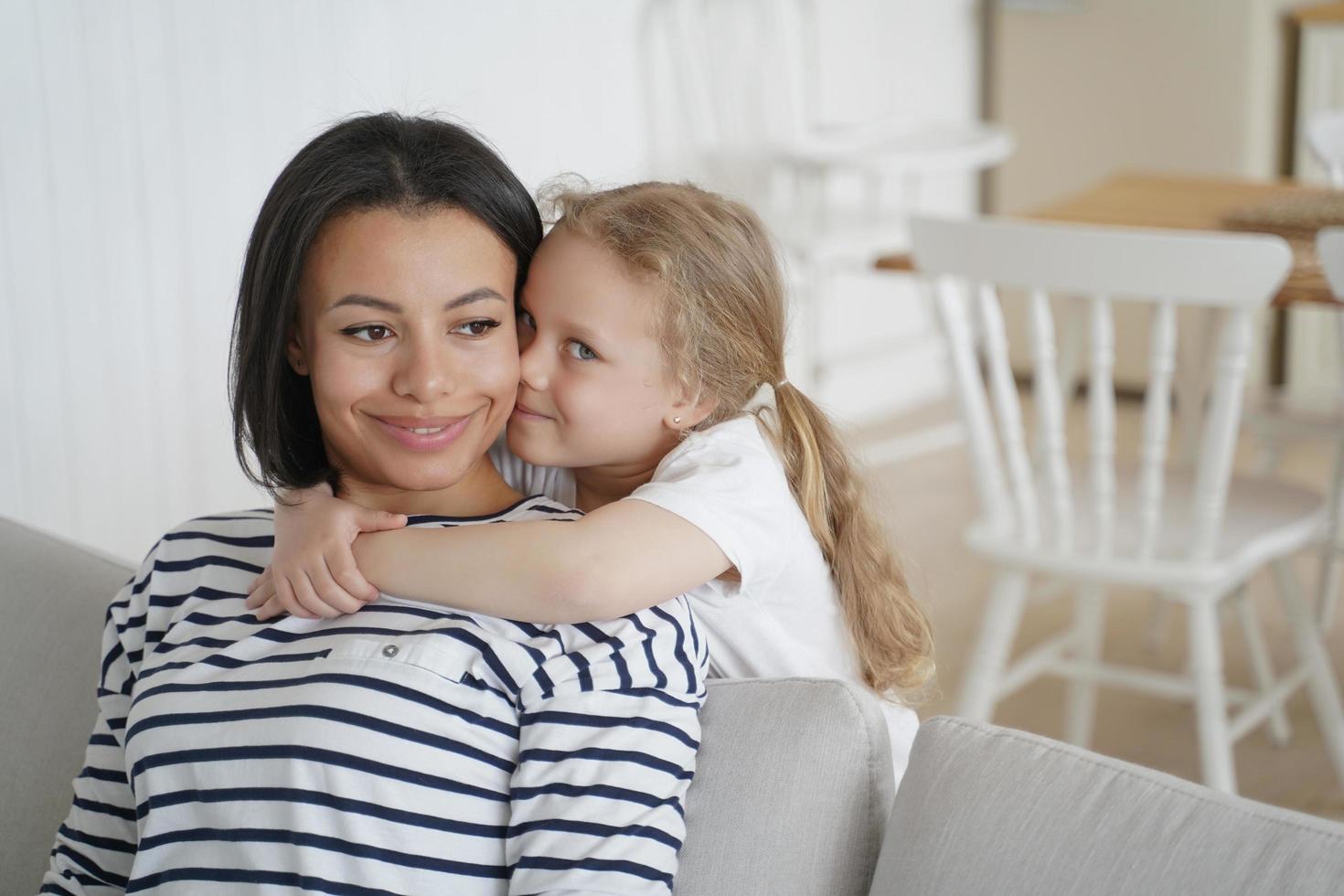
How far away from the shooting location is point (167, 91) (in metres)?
2.43

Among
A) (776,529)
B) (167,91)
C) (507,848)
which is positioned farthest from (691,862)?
(167,91)

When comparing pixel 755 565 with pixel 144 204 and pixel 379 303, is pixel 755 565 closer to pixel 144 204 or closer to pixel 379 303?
pixel 379 303

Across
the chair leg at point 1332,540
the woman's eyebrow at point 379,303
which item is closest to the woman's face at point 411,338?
the woman's eyebrow at point 379,303

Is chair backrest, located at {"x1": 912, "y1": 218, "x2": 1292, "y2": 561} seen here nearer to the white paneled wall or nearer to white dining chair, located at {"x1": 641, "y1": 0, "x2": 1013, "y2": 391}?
the white paneled wall

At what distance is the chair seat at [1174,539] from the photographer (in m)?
1.98

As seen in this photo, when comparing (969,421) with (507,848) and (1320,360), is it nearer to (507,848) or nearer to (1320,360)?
(507,848)

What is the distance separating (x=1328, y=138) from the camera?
2.84 m

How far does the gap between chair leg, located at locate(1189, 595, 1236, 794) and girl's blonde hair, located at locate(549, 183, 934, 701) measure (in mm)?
930

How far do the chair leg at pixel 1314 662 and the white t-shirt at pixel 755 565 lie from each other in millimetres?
1203

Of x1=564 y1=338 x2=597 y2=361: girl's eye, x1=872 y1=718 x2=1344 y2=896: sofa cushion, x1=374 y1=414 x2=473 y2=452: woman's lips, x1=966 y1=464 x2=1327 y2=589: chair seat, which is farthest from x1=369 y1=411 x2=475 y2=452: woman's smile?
x1=966 y1=464 x2=1327 y2=589: chair seat

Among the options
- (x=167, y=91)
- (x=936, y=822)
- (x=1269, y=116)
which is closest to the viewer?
(x=936, y=822)

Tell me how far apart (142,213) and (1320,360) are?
10.7 feet

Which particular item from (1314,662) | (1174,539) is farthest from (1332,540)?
(1174,539)

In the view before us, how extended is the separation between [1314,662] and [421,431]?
160cm
